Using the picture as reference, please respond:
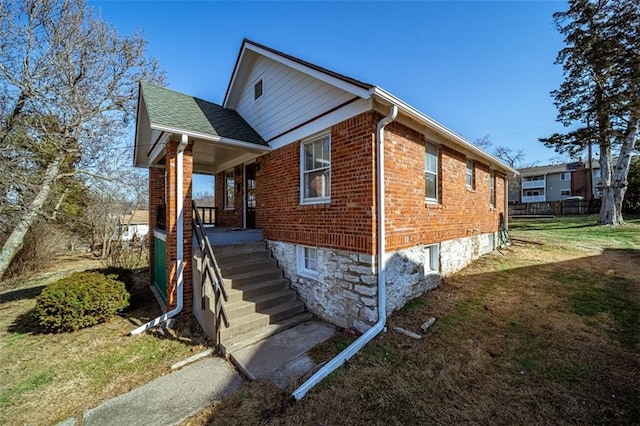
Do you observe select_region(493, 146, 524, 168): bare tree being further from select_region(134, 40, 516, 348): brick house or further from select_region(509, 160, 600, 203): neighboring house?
select_region(134, 40, 516, 348): brick house

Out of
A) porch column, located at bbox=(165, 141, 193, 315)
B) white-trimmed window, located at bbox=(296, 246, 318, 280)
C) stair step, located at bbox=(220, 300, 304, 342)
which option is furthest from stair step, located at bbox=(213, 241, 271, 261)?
stair step, located at bbox=(220, 300, 304, 342)

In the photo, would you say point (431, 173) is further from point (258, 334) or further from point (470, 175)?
point (258, 334)

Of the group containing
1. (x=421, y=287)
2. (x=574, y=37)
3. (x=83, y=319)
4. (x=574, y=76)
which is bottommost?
(x=83, y=319)

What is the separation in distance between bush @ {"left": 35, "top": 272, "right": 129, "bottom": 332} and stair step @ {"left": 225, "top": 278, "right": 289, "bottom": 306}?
3217 millimetres

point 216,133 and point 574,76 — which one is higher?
point 574,76

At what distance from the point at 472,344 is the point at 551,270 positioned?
5023mm

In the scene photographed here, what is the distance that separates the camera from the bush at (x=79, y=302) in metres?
5.83

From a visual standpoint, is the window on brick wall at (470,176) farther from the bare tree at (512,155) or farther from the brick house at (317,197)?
the bare tree at (512,155)

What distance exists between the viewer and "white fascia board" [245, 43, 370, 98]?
15.0ft

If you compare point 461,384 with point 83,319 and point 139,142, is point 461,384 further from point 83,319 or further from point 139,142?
point 139,142

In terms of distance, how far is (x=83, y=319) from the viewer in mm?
6027

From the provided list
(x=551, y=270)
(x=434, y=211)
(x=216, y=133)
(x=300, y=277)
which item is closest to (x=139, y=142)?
(x=216, y=133)

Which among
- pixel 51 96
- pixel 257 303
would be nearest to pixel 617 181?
pixel 257 303

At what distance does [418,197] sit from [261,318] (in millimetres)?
4159
